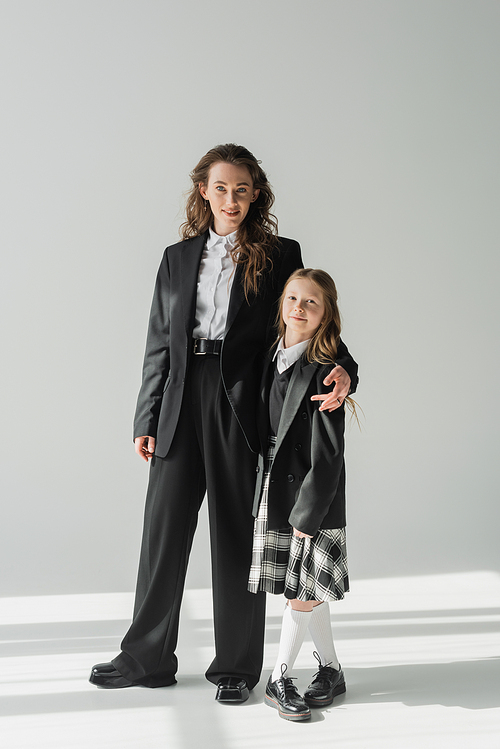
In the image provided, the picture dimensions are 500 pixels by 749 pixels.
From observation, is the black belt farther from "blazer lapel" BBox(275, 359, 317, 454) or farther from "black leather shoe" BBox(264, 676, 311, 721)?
"black leather shoe" BBox(264, 676, 311, 721)

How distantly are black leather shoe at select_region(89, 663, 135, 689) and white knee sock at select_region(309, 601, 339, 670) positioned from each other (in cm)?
63

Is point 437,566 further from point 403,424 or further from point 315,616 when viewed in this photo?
point 315,616

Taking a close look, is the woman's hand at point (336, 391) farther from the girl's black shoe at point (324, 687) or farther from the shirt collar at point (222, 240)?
the girl's black shoe at point (324, 687)

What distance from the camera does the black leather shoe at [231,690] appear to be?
2.40 m

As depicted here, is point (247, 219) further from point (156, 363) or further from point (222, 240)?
point (156, 363)

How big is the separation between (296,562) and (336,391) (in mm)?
541

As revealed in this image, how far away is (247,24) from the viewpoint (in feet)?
13.7

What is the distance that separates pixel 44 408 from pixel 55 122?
4.97 ft

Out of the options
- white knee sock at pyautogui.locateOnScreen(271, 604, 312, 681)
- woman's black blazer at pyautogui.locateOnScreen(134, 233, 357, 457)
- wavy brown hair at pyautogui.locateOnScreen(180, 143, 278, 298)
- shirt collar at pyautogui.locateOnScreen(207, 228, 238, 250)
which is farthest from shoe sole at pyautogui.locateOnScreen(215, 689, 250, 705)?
shirt collar at pyautogui.locateOnScreen(207, 228, 238, 250)

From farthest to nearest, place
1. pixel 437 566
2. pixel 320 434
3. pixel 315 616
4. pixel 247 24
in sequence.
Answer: pixel 247 24
pixel 437 566
pixel 315 616
pixel 320 434

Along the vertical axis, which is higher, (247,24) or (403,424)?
(247,24)

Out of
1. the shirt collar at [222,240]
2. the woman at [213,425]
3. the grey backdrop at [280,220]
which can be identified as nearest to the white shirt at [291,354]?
the woman at [213,425]

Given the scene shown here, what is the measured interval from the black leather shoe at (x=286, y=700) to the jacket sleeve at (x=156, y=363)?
89 cm

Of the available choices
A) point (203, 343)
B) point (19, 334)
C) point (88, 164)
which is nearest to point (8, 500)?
point (19, 334)
